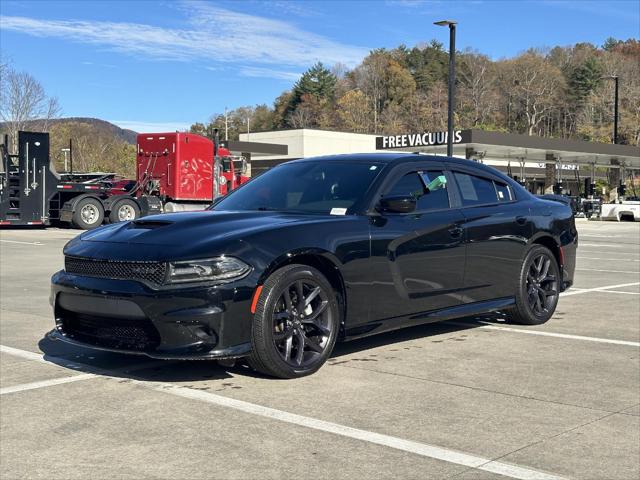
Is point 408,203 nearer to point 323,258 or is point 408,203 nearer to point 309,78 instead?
point 323,258

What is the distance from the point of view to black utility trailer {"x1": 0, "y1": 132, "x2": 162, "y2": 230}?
2444cm

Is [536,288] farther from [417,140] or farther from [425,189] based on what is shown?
[417,140]

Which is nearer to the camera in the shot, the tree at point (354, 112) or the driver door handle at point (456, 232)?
the driver door handle at point (456, 232)

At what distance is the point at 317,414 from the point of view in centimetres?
451

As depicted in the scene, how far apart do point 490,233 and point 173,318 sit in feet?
10.7

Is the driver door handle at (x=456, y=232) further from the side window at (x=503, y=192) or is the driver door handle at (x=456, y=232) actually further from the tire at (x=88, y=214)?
the tire at (x=88, y=214)

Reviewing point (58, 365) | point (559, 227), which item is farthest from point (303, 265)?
point (559, 227)

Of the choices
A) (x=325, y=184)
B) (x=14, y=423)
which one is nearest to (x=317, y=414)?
(x=14, y=423)

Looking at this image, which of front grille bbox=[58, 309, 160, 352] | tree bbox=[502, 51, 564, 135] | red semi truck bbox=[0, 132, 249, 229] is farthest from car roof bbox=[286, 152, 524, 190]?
tree bbox=[502, 51, 564, 135]

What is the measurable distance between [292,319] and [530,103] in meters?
120

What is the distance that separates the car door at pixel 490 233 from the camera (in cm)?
677

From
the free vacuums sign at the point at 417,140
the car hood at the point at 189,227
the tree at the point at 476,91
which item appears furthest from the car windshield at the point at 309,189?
the tree at the point at 476,91

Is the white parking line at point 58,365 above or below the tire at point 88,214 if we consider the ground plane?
below

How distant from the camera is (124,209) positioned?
2627 cm
